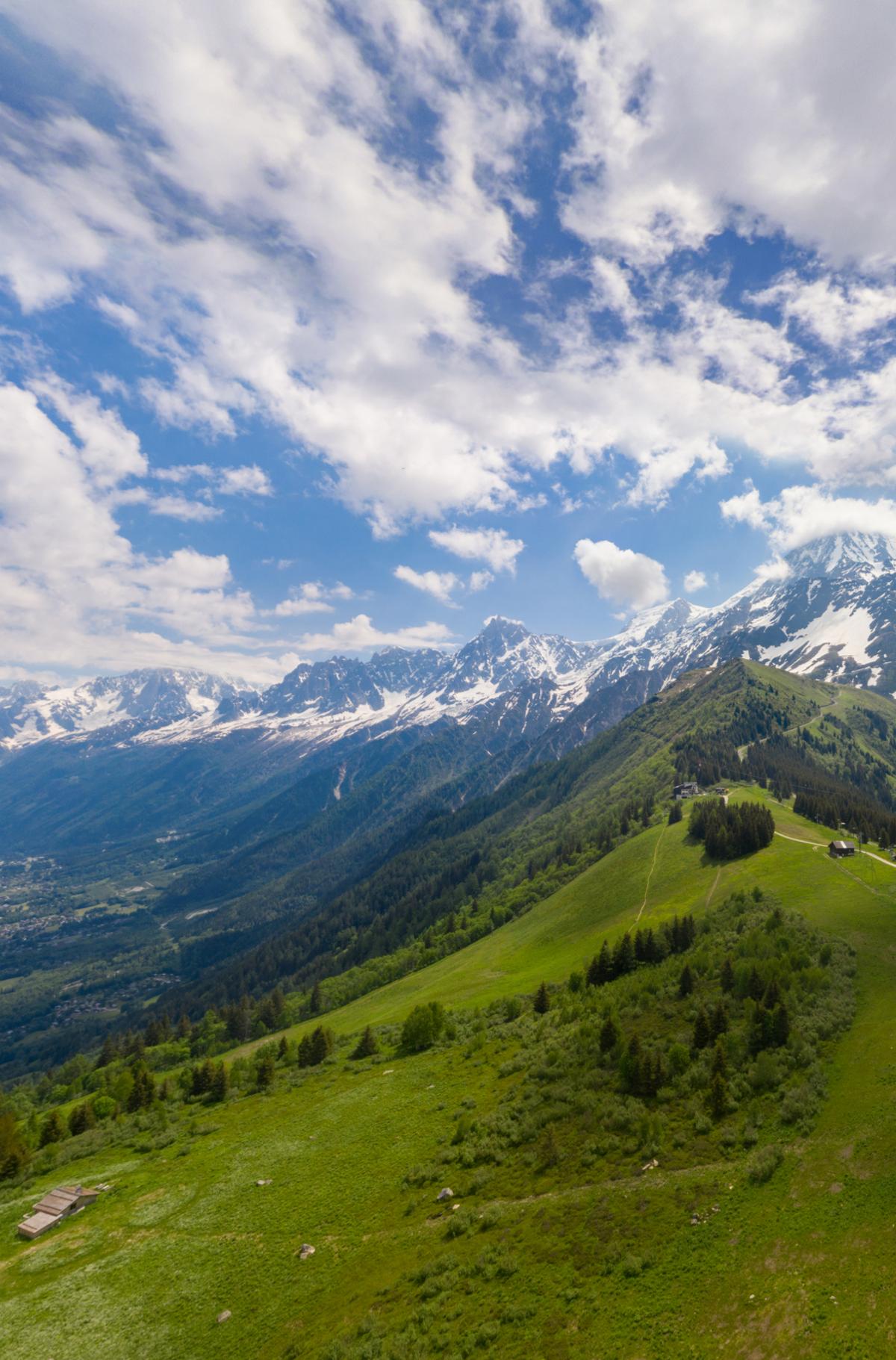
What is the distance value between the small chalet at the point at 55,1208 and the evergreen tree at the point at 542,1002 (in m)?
53.0

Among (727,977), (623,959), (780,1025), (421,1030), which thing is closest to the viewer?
(780,1025)

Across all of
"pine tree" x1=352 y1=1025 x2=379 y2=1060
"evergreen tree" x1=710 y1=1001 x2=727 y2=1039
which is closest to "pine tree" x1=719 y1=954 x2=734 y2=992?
"evergreen tree" x1=710 y1=1001 x2=727 y2=1039

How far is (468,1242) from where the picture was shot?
3612cm

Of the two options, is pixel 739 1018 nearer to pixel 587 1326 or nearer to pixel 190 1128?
pixel 587 1326

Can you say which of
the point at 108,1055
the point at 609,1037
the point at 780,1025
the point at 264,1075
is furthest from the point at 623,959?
the point at 108,1055

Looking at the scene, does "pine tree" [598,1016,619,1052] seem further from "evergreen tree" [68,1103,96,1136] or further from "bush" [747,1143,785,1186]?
"evergreen tree" [68,1103,96,1136]

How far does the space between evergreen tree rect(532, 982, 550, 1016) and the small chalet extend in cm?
5298

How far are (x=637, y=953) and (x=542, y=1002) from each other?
15.9 m

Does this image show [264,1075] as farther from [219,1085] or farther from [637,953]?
[637,953]

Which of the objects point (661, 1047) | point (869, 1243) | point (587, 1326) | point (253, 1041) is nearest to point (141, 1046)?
point (253, 1041)

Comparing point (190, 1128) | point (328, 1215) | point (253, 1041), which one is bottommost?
point (253, 1041)

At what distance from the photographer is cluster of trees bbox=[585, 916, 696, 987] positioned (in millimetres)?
80812

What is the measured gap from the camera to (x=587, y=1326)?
2762 cm

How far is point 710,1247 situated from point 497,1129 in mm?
22250
